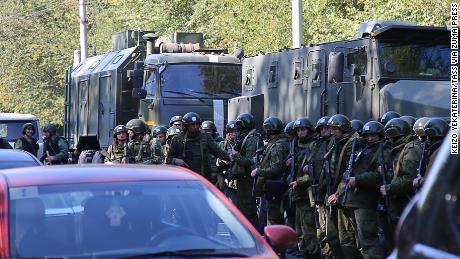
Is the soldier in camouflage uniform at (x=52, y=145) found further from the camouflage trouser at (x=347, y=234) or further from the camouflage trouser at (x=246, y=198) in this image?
the camouflage trouser at (x=347, y=234)

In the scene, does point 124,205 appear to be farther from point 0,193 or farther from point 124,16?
point 124,16

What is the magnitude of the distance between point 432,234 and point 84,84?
22.1 metres

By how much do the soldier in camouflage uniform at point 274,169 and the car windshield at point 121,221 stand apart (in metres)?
6.92

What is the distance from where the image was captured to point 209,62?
20.7 metres

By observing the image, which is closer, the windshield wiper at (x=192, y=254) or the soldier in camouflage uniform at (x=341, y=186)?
the windshield wiper at (x=192, y=254)

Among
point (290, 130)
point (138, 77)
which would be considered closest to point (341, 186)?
point (290, 130)

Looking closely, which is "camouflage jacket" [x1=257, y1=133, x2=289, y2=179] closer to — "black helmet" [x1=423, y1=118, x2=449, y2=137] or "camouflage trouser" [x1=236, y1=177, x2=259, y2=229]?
"camouflage trouser" [x1=236, y1=177, x2=259, y2=229]

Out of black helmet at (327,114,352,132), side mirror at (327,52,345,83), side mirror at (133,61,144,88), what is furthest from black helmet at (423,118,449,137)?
side mirror at (133,61,144,88)

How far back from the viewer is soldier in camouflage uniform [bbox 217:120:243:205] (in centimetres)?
1498

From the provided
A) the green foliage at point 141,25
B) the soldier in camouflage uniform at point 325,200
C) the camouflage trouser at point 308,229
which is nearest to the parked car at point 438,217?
the soldier in camouflage uniform at point 325,200

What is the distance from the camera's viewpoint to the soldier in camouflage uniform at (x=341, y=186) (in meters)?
11.5

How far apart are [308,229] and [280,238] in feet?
21.4

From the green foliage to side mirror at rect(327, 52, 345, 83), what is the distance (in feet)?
26.9

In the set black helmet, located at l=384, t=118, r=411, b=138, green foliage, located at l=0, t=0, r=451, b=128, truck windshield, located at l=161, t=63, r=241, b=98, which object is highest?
green foliage, located at l=0, t=0, r=451, b=128
